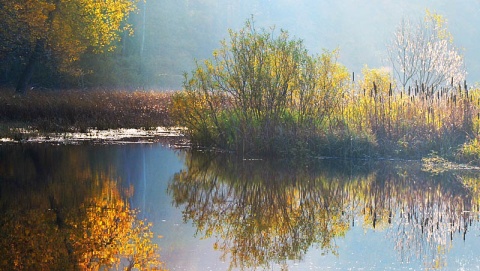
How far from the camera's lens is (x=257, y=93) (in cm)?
1727

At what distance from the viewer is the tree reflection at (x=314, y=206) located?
798 centimetres

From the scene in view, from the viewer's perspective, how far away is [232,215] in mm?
9602

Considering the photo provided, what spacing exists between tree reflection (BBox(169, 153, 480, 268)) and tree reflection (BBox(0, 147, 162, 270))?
0.87m

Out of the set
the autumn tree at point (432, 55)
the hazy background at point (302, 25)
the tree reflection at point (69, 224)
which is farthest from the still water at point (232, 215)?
the hazy background at point (302, 25)

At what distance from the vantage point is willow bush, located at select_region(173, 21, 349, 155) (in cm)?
1672

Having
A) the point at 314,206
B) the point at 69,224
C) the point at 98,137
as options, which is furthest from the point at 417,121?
the point at 69,224

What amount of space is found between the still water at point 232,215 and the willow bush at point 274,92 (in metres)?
1.62

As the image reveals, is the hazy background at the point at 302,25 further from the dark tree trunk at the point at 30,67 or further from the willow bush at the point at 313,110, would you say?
the willow bush at the point at 313,110

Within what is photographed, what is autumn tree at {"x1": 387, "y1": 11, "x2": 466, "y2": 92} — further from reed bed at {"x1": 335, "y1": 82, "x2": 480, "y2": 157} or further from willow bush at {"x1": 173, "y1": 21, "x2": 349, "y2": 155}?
willow bush at {"x1": 173, "y1": 21, "x2": 349, "y2": 155}

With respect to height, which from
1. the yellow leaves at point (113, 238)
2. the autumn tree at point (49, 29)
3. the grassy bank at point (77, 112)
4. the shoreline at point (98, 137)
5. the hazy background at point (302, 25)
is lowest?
the yellow leaves at point (113, 238)

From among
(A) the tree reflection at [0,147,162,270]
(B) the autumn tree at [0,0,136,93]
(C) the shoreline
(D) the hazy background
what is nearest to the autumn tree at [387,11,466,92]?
(C) the shoreline

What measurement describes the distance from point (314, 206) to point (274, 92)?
23.0 ft

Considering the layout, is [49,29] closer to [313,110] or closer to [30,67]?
[30,67]

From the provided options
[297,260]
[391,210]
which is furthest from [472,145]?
[297,260]
